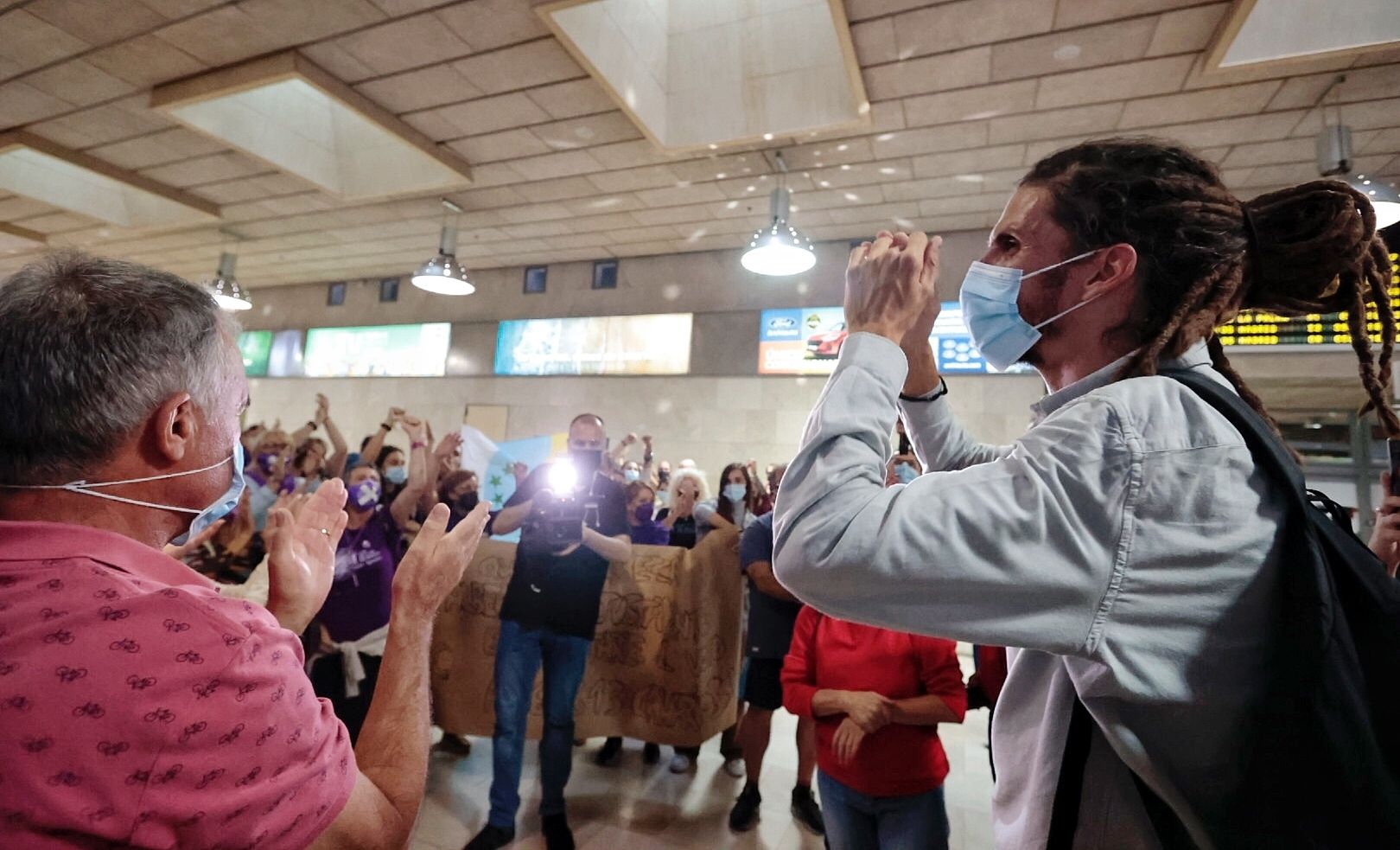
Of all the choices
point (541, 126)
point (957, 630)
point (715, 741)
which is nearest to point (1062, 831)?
point (957, 630)

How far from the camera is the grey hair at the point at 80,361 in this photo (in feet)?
2.63

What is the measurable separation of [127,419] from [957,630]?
42.9 inches

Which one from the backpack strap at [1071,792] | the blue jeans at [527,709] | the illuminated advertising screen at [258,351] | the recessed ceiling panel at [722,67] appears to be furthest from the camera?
the illuminated advertising screen at [258,351]

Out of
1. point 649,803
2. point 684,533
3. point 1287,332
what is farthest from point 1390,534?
point 1287,332

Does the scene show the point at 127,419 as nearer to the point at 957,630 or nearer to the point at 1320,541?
the point at 957,630

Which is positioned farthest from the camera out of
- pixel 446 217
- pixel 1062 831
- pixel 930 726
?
pixel 446 217

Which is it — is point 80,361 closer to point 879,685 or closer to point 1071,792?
point 1071,792

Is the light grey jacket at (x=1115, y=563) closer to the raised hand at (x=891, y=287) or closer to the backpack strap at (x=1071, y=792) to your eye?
the backpack strap at (x=1071, y=792)

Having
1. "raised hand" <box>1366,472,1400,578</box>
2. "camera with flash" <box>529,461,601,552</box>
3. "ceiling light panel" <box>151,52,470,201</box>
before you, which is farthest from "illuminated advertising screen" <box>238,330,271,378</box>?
"raised hand" <box>1366,472,1400,578</box>

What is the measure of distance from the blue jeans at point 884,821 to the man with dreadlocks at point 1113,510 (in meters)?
0.98

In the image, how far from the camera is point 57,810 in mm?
641

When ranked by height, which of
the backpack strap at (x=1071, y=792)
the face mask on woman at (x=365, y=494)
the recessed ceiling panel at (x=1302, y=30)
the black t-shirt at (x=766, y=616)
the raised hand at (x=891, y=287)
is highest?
the recessed ceiling panel at (x=1302, y=30)

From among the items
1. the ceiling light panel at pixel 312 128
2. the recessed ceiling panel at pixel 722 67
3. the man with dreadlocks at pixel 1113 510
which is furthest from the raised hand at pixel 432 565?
the ceiling light panel at pixel 312 128

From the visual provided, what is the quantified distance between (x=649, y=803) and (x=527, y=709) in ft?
2.59
